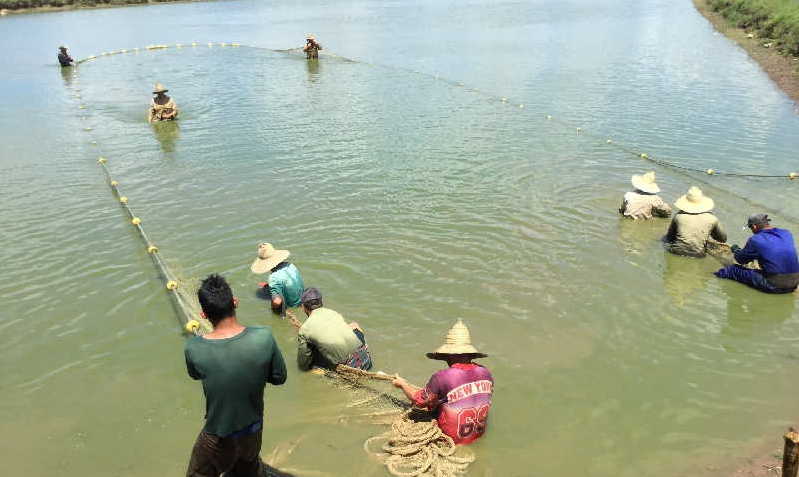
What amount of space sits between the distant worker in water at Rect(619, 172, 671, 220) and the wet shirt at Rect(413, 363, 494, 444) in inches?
240

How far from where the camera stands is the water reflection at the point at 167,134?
47.9ft

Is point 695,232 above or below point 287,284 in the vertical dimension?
above

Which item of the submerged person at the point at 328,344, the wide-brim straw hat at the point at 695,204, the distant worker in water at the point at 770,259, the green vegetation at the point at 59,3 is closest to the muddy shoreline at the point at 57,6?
the green vegetation at the point at 59,3

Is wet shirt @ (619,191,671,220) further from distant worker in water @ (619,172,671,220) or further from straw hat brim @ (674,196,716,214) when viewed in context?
straw hat brim @ (674,196,716,214)

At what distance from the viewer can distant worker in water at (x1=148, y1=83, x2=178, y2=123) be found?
16500mm

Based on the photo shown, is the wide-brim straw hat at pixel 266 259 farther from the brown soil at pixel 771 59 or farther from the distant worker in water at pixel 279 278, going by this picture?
the brown soil at pixel 771 59

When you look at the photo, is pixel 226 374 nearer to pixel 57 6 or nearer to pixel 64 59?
pixel 64 59

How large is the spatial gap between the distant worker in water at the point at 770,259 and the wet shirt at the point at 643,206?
2137 millimetres

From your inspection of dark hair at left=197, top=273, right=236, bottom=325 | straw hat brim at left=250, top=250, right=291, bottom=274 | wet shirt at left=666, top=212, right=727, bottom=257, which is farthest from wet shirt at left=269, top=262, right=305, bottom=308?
wet shirt at left=666, top=212, right=727, bottom=257

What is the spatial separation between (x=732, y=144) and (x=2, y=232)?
50.6 ft

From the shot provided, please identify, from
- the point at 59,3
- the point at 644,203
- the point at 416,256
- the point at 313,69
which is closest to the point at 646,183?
the point at 644,203

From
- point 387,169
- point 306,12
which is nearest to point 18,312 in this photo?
point 387,169

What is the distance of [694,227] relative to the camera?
28.2ft

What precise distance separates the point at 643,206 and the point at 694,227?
4.53ft
